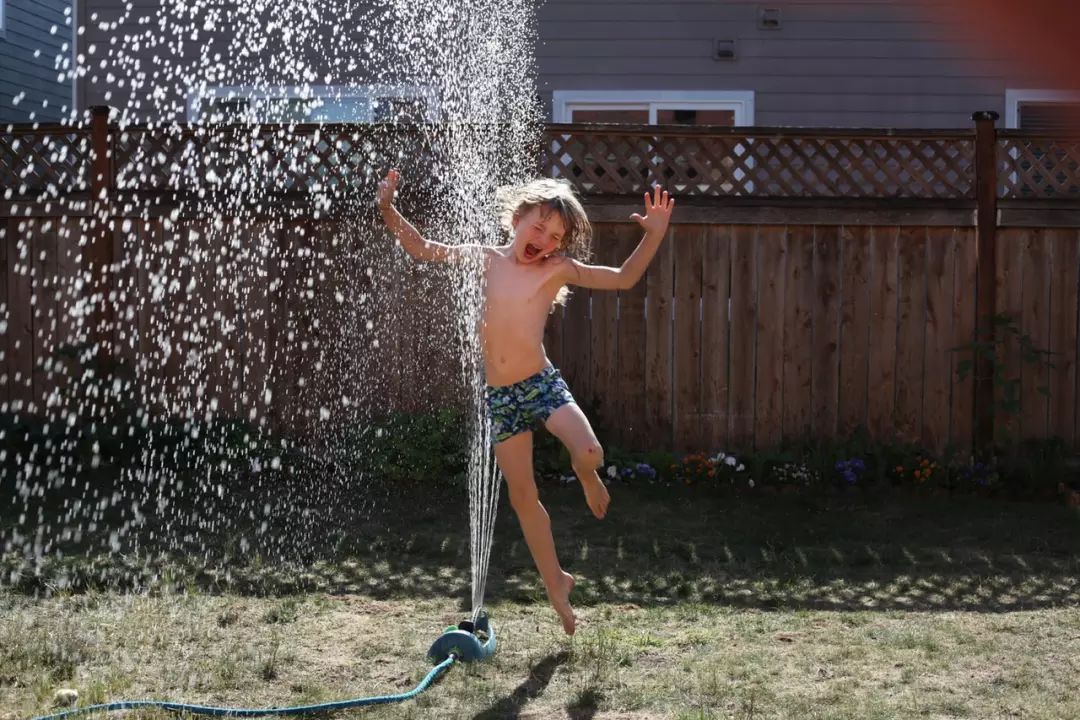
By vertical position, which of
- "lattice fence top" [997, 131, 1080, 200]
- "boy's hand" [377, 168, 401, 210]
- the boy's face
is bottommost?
the boy's face

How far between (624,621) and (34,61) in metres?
10.2

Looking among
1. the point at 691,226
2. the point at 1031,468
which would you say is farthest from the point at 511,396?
the point at 1031,468

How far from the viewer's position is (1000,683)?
335 cm

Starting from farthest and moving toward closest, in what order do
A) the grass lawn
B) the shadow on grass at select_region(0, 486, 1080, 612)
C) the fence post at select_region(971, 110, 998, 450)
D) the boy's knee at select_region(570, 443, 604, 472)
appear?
the fence post at select_region(971, 110, 998, 450) → the shadow on grass at select_region(0, 486, 1080, 612) → the boy's knee at select_region(570, 443, 604, 472) → the grass lawn

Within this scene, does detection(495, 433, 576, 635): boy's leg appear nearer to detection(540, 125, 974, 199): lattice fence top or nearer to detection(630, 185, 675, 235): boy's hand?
detection(630, 185, 675, 235): boy's hand

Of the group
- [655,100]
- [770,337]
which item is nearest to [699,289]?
[770,337]

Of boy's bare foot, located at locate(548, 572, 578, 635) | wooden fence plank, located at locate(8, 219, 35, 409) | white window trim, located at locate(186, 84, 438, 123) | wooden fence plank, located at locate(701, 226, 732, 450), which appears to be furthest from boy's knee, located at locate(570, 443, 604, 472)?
white window trim, located at locate(186, 84, 438, 123)

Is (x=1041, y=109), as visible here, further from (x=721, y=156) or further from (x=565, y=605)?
(x=565, y=605)

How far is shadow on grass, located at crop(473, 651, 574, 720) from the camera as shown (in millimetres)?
3053

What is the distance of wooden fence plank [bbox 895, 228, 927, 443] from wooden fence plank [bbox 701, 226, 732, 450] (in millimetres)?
1054

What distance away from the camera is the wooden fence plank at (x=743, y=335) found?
6.94 metres

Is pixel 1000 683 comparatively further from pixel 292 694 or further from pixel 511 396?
pixel 292 694

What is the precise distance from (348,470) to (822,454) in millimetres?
2814

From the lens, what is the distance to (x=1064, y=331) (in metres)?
6.86
